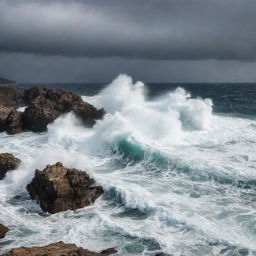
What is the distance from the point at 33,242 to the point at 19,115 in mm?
20917

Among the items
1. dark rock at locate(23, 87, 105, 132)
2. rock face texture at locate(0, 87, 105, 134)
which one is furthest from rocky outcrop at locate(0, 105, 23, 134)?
dark rock at locate(23, 87, 105, 132)

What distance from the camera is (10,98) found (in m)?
47.8

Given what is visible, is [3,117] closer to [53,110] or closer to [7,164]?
[53,110]

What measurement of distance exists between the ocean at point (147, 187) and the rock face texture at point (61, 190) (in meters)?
0.37

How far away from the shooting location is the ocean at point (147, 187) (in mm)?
13453

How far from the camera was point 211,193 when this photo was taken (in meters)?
17.9

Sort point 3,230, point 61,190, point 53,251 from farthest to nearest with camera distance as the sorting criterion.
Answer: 1. point 61,190
2. point 3,230
3. point 53,251

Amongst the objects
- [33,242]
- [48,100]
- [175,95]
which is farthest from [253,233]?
[175,95]

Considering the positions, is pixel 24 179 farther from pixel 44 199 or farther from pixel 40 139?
pixel 40 139

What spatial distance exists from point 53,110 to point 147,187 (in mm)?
16769

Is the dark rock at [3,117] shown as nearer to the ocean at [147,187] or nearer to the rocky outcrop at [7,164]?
the ocean at [147,187]

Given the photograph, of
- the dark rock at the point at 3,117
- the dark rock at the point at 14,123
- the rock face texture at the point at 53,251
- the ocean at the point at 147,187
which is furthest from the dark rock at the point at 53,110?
the rock face texture at the point at 53,251

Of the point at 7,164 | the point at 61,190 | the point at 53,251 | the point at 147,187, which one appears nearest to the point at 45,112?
the point at 7,164

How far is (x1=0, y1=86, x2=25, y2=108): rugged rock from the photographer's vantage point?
A: 45625 millimetres
